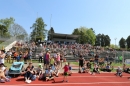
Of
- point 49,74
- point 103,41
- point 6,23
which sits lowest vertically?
point 49,74

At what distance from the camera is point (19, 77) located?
14.1 meters

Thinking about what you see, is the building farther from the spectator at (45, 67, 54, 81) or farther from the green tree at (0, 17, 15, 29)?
the spectator at (45, 67, 54, 81)

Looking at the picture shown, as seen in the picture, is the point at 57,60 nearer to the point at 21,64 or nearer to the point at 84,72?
the point at 84,72

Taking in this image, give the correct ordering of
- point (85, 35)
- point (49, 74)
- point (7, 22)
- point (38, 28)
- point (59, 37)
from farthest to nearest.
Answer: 1. point (85, 35)
2. point (7, 22)
3. point (38, 28)
4. point (59, 37)
5. point (49, 74)

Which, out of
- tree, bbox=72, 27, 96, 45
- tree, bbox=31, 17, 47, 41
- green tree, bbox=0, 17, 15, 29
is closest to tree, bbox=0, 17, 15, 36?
green tree, bbox=0, 17, 15, 29

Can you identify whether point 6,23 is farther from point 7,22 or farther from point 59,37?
point 59,37

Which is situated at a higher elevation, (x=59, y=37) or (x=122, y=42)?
(x=122, y=42)

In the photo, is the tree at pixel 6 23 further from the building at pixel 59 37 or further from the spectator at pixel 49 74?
the spectator at pixel 49 74

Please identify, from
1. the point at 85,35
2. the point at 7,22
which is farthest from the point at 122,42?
the point at 7,22

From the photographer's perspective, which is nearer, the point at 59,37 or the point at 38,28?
the point at 59,37

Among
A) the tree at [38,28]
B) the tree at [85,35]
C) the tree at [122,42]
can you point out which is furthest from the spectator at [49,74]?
the tree at [122,42]

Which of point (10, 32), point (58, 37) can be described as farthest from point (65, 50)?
point (10, 32)

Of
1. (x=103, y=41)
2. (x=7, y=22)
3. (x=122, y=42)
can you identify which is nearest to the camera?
(x=7, y=22)

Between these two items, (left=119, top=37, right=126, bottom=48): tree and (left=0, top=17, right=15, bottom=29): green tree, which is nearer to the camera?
(left=0, top=17, right=15, bottom=29): green tree
